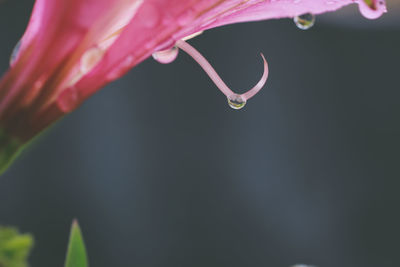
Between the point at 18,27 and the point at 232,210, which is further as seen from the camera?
the point at 232,210

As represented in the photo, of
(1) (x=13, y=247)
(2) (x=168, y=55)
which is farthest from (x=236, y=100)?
(1) (x=13, y=247)

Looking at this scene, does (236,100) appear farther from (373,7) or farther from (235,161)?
(235,161)

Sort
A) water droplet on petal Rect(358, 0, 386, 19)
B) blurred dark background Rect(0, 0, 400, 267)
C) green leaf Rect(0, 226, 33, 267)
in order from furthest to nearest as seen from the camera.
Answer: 1. blurred dark background Rect(0, 0, 400, 267)
2. water droplet on petal Rect(358, 0, 386, 19)
3. green leaf Rect(0, 226, 33, 267)

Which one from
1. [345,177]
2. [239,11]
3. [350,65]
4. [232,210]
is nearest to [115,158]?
[232,210]

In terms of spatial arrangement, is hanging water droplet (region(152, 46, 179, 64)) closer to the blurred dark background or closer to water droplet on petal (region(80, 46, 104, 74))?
water droplet on petal (region(80, 46, 104, 74))

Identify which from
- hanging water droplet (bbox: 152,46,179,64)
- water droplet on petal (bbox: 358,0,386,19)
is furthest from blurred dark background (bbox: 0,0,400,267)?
water droplet on petal (bbox: 358,0,386,19)

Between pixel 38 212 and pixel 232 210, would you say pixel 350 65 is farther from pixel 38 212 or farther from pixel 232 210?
pixel 38 212

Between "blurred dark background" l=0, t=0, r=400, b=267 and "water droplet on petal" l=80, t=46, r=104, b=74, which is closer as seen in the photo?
"water droplet on petal" l=80, t=46, r=104, b=74

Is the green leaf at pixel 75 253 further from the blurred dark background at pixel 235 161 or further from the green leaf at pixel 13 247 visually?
the blurred dark background at pixel 235 161
